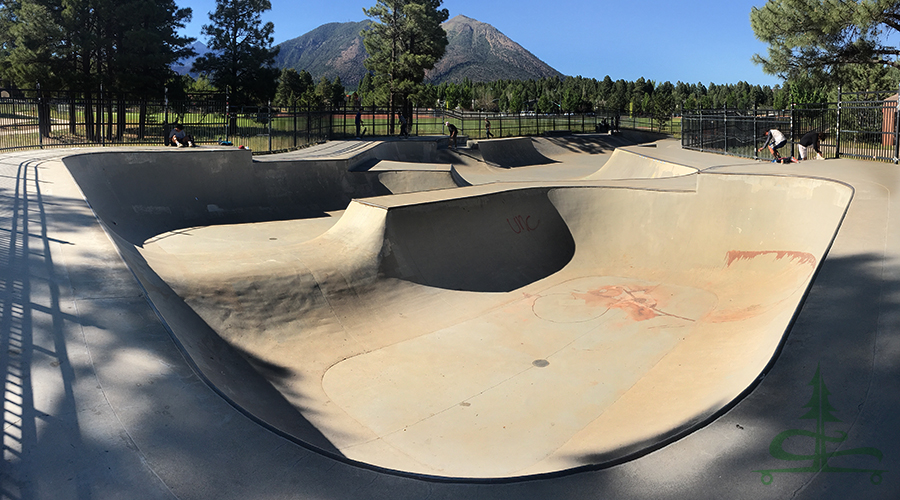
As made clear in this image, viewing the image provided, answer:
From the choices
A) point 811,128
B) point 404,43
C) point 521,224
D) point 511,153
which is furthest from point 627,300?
point 404,43

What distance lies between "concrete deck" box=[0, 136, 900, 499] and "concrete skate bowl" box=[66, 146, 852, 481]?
0.05m

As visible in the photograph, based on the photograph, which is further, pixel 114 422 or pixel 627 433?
pixel 627 433

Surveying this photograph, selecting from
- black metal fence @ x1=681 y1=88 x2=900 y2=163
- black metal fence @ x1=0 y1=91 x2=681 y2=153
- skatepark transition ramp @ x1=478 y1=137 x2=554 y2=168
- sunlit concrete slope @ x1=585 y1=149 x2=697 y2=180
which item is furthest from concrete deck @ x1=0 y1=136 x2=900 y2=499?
skatepark transition ramp @ x1=478 y1=137 x2=554 y2=168

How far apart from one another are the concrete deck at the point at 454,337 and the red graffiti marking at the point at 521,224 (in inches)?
1.3

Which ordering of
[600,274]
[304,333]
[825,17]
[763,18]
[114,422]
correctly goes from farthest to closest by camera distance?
[763,18] → [825,17] → [600,274] → [304,333] → [114,422]

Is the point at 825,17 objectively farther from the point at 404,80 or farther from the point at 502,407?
the point at 404,80

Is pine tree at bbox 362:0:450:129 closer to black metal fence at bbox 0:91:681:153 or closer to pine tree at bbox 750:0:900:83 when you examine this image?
black metal fence at bbox 0:91:681:153

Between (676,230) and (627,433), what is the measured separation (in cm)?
790

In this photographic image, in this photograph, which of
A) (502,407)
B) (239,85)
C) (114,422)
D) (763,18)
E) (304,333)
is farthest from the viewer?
(239,85)

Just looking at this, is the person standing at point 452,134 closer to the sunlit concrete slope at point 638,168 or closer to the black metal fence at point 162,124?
the black metal fence at point 162,124

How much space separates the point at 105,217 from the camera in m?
12.6

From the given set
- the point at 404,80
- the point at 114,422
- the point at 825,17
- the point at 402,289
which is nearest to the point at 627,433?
the point at 114,422

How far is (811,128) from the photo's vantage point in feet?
65.5

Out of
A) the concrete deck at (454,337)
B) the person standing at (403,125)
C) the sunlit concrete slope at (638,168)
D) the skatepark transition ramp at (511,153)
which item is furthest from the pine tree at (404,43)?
the concrete deck at (454,337)
